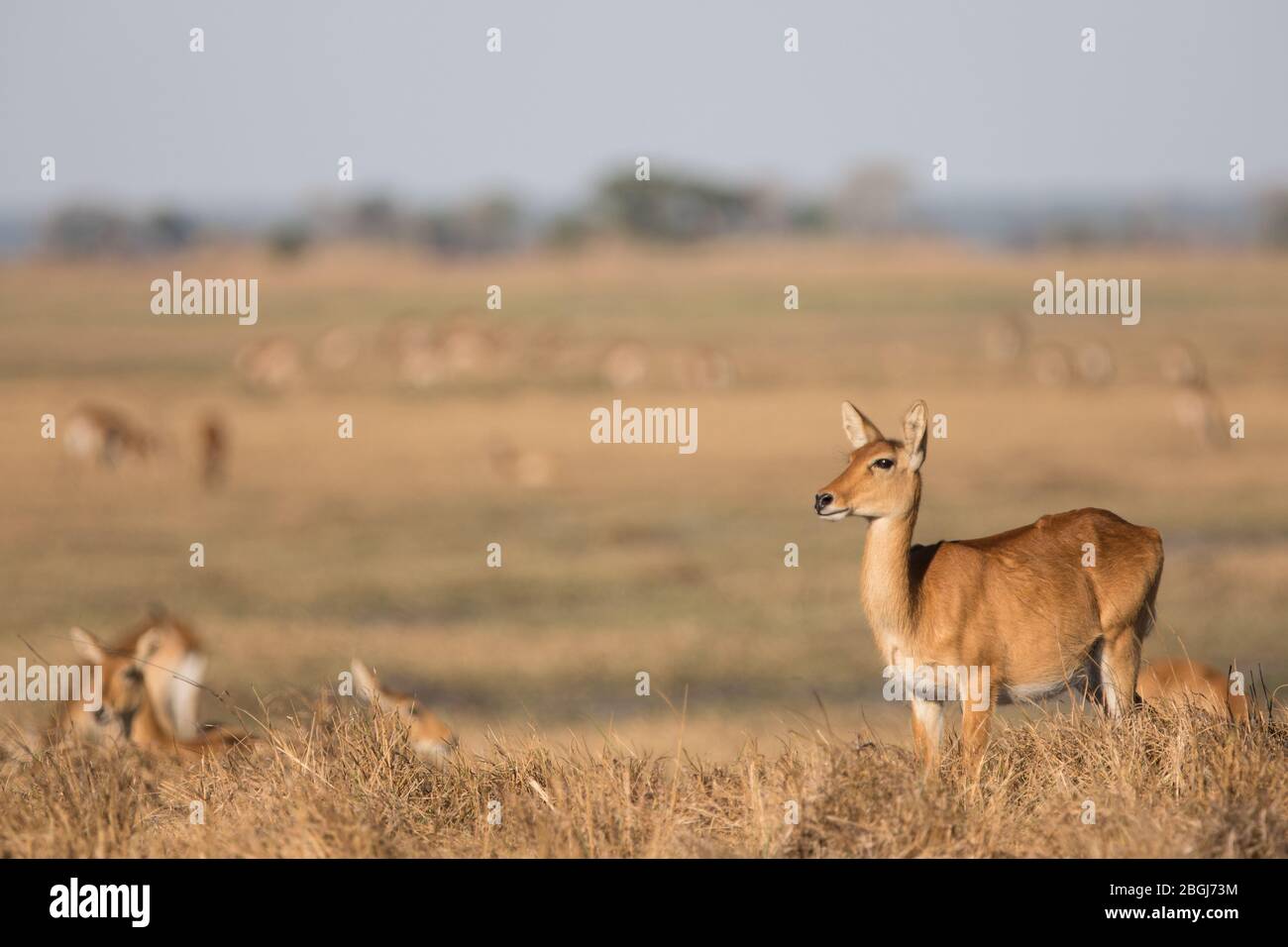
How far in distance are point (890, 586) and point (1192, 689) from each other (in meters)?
1.33

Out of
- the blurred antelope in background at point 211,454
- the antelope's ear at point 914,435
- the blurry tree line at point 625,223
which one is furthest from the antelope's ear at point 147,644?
the blurry tree line at point 625,223

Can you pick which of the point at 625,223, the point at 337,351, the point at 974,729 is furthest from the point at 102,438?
the point at 625,223

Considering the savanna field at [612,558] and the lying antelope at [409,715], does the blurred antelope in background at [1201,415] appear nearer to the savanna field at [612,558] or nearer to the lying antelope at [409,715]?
the savanna field at [612,558]

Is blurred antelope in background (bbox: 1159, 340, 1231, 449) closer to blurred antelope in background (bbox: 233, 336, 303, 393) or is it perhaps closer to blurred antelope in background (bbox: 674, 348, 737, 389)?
blurred antelope in background (bbox: 674, 348, 737, 389)

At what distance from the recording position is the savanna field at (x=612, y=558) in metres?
5.66

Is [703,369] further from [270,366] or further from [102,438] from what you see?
[102,438]

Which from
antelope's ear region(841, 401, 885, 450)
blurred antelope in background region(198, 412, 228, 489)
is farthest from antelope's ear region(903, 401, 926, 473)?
blurred antelope in background region(198, 412, 228, 489)

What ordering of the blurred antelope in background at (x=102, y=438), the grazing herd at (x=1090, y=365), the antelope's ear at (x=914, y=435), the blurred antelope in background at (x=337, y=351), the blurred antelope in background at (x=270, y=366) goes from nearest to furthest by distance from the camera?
1. the antelope's ear at (x=914, y=435)
2. the blurred antelope in background at (x=102, y=438)
3. the grazing herd at (x=1090, y=365)
4. the blurred antelope in background at (x=270, y=366)
5. the blurred antelope in background at (x=337, y=351)

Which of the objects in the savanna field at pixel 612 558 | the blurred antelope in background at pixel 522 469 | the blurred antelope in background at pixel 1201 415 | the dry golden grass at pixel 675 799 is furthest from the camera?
the blurred antelope in background at pixel 1201 415

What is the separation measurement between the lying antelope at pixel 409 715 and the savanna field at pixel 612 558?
0.53 ft

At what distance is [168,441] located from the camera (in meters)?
34.9
